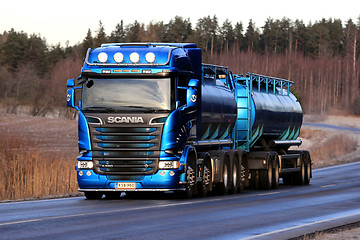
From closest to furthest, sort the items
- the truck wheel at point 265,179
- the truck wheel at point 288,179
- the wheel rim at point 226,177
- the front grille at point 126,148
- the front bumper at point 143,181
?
the front grille at point 126,148 → the front bumper at point 143,181 → the wheel rim at point 226,177 → the truck wheel at point 265,179 → the truck wheel at point 288,179

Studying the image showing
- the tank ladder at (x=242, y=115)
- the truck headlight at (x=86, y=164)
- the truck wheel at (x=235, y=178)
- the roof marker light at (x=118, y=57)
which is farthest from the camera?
the tank ladder at (x=242, y=115)

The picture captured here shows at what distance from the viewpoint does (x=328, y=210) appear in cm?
1803

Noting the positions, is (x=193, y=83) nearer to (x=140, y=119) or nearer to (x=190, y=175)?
(x=140, y=119)

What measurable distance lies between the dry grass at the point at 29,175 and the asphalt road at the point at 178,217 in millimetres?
2670

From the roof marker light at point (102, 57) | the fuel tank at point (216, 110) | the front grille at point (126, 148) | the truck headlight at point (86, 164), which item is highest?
the roof marker light at point (102, 57)

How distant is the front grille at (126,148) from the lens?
19.4 metres

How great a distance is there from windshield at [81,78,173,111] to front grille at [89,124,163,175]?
0.48 metres

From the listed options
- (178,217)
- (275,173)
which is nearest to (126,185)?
(178,217)

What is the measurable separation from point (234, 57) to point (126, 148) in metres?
147

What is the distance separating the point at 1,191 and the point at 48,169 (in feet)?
6.62

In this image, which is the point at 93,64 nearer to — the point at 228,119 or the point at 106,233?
the point at 228,119

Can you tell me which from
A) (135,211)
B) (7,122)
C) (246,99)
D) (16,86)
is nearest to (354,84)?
(16,86)

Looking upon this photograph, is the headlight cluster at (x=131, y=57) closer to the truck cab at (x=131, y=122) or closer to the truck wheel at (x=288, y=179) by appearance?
the truck cab at (x=131, y=122)

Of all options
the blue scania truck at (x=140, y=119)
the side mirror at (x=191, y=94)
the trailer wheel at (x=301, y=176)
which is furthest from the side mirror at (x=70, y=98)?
the trailer wheel at (x=301, y=176)
